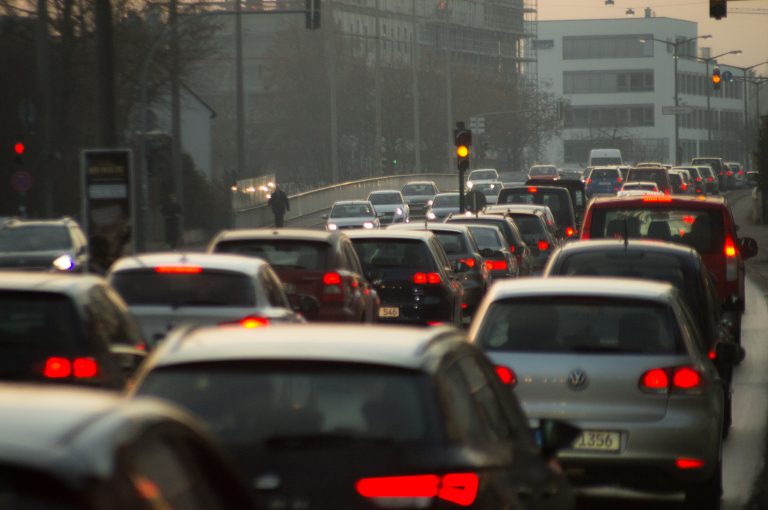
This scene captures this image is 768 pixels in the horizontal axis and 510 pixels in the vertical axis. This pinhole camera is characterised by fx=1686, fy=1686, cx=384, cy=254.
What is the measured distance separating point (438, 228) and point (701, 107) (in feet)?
548

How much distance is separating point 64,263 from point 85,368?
21.5m

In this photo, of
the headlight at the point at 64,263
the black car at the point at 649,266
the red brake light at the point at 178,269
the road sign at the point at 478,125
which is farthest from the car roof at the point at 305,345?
the road sign at the point at 478,125

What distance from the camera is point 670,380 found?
941 centimetres

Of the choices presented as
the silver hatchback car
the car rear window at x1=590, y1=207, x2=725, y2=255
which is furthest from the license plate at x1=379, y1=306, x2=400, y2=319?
the silver hatchback car

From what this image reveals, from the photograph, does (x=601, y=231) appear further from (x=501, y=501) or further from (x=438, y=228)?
(x=501, y=501)

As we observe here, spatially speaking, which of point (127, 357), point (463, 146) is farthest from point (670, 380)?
point (463, 146)

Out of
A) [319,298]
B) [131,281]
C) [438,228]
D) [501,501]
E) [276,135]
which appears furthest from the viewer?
[276,135]

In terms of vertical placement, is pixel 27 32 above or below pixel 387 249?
above

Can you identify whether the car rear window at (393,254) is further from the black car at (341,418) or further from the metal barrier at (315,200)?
the metal barrier at (315,200)

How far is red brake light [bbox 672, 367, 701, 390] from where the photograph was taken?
30.9 ft

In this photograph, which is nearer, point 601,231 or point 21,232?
point 601,231

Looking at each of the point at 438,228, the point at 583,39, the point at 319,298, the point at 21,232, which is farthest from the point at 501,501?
the point at 583,39

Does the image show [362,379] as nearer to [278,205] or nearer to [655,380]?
[655,380]

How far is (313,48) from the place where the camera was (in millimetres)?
132875
